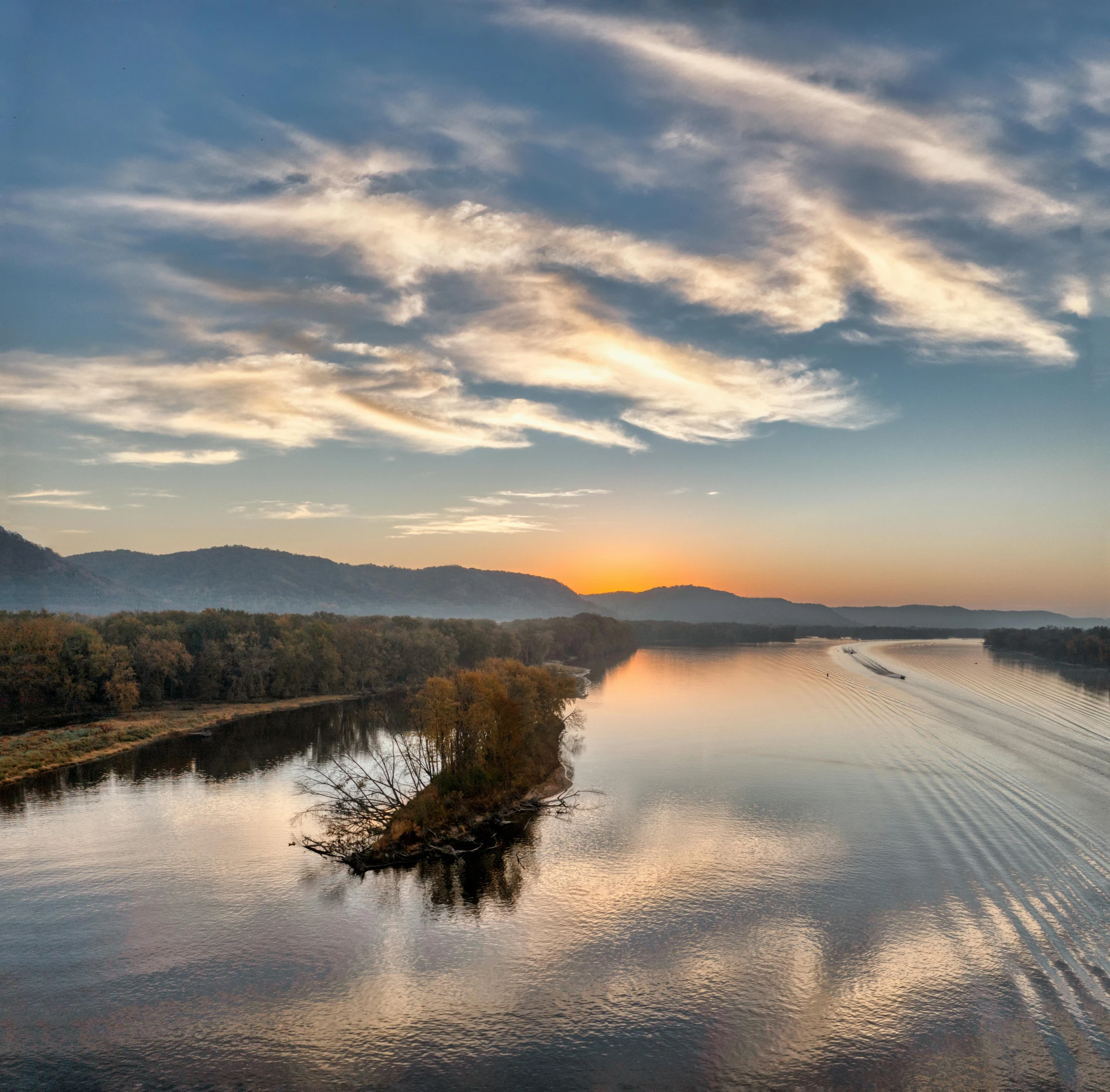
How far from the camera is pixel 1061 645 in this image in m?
194

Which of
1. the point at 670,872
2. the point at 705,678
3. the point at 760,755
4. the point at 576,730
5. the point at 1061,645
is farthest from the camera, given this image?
the point at 1061,645

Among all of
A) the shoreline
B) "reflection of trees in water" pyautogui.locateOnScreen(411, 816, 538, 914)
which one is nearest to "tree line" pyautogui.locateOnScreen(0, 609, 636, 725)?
the shoreline

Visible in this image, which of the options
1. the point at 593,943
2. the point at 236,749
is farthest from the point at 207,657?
the point at 593,943

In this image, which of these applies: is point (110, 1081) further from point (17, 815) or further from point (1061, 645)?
point (1061, 645)

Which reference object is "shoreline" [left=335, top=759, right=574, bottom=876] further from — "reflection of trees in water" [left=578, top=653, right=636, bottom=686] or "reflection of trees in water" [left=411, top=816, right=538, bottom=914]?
"reflection of trees in water" [left=578, top=653, right=636, bottom=686]

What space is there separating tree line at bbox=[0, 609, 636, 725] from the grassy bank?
17.2 feet

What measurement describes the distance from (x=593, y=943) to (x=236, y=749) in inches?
2087

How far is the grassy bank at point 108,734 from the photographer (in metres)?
65.8

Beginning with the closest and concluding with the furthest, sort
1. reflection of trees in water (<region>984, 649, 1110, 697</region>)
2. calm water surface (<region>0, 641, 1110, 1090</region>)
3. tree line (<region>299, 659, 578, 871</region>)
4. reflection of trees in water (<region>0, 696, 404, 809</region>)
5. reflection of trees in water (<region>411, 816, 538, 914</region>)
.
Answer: calm water surface (<region>0, 641, 1110, 1090</region>) < reflection of trees in water (<region>411, 816, 538, 914</region>) < tree line (<region>299, 659, 578, 871</region>) < reflection of trees in water (<region>0, 696, 404, 809</region>) < reflection of trees in water (<region>984, 649, 1110, 697</region>)

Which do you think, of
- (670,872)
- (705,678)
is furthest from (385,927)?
(705,678)

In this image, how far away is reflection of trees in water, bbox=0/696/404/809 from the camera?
201 feet

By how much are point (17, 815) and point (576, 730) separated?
159 ft

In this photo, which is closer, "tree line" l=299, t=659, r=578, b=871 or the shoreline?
the shoreline

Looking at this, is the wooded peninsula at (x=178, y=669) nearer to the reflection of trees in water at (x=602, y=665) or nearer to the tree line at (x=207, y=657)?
the tree line at (x=207, y=657)
